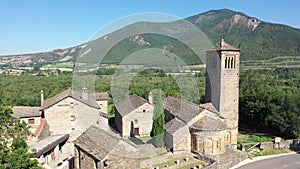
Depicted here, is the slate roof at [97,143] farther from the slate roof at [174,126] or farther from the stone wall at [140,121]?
the stone wall at [140,121]

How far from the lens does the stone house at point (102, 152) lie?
1595cm

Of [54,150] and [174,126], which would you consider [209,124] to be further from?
[54,150]

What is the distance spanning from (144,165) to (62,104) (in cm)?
1027

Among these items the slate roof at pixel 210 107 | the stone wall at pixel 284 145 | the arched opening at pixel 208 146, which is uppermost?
the slate roof at pixel 210 107

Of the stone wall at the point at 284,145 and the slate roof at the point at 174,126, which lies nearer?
the slate roof at the point at 174,126

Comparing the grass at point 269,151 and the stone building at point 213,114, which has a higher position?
the stone building at point 213,114

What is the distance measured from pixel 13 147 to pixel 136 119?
18.9m

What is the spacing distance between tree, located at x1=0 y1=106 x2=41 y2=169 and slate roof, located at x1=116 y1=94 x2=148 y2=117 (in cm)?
1727

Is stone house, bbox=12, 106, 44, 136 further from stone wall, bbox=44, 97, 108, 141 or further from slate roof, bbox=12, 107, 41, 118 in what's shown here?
stone wall, bbox=44, 97, 108, 141

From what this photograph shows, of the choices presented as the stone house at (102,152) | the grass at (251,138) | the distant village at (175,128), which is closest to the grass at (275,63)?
the grass at (251,138)

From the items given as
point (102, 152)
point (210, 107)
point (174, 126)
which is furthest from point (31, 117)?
point (210, 107)

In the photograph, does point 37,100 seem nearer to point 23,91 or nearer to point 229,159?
point 23,91

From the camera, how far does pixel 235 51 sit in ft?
82.6

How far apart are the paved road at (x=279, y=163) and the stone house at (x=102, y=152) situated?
10727 mm
